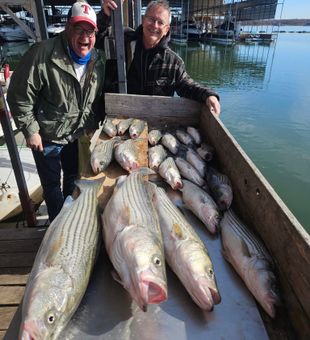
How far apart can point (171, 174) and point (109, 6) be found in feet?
8.54

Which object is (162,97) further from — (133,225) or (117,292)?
(117,292)

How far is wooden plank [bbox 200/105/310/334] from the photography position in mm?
1758

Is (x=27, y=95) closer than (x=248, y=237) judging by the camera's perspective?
No

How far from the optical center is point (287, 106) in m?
16.8

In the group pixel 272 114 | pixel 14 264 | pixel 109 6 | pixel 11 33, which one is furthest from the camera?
pixel 11 33

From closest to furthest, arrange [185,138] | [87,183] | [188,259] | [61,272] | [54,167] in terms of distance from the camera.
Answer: [61,272]
[188,259]
[87,183]
[54,167]
[185,138]

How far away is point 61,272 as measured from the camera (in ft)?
5.59

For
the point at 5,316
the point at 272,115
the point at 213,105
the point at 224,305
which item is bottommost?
the point at 272,115

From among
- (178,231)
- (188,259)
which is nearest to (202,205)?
(178,231)

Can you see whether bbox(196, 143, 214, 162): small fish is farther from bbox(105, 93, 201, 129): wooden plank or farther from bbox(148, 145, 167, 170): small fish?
bbox(105, 93, 201, 129): wooden plank

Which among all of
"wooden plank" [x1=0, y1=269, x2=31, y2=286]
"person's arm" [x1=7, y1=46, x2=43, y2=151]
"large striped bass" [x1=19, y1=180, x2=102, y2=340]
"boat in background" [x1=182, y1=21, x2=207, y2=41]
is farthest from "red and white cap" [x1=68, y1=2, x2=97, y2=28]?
"boat in background" [x1=182, y1=21, x2=207, y2=41]

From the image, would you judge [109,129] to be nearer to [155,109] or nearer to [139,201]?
[155,109]

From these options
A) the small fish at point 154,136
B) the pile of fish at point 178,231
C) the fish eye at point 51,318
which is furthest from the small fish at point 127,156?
the fish eye at point 51,318

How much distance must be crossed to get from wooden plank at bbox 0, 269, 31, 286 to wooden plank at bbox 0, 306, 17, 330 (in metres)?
0.35
